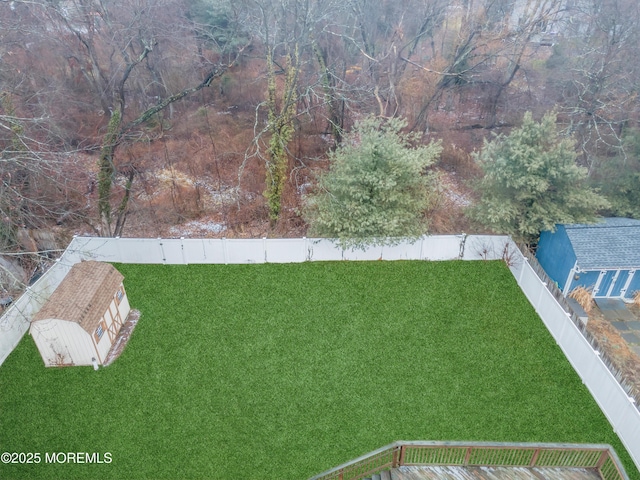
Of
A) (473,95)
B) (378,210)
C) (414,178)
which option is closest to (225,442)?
(378,210)

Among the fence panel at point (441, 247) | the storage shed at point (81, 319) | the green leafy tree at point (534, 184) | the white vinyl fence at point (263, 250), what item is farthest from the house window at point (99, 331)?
the green leafy tree at point (534, 184)

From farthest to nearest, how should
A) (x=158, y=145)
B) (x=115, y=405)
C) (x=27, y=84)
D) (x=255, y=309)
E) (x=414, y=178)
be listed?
(x=158, y=145) → (x=27, y=84) → (x=414, y=178) → (x=255, y=309) → (x=115, y=405)

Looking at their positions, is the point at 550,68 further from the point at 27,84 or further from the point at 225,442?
the point at 27,84

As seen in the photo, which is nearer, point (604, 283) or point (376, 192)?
point (604, 283)

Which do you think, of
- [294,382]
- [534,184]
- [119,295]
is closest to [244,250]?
[119,295]

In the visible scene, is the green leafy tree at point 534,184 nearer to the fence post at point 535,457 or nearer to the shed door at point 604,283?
the shed door at point 604,283

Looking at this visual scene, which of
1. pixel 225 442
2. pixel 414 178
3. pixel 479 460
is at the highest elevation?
pixel 414 178

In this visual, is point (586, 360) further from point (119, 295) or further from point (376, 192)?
point (119, 295)
